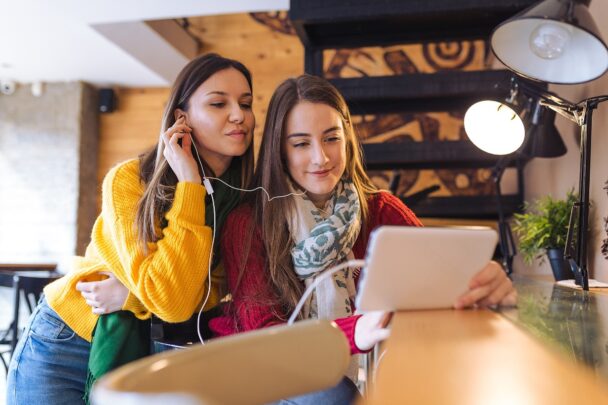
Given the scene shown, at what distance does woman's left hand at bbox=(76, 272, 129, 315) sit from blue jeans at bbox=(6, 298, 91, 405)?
0.13m

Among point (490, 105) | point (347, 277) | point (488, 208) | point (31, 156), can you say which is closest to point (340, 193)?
point (347, 277)

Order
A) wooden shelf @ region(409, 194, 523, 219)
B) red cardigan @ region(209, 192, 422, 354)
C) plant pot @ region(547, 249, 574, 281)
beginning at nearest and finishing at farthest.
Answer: red cardigan @ region(209, 192, 422, 354) → plant pot @ region(547, 249, 574, 281) → wooden shelf @ region(409, 194, 523, 219)

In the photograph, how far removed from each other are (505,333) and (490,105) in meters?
1.34

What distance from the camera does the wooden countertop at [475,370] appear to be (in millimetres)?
442

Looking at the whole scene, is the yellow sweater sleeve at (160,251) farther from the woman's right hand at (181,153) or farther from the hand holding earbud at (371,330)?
the hand holding earbud at (371,330)

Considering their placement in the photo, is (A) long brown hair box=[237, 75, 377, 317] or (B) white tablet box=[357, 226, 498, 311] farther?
(A) long brown hair box=[237, 75, 377, 317]

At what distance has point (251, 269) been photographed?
140cm

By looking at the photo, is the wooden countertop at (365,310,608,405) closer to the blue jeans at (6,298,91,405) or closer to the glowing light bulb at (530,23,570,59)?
the glowing light bulb at (530,23,570,59)

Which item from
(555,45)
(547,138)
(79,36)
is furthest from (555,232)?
(79,36)

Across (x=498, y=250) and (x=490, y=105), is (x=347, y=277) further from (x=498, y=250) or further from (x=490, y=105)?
(x=498, y=250)

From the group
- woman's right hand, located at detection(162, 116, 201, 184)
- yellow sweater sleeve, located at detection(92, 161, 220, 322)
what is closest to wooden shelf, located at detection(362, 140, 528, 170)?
woman's right hand, located at detection(162, 116, 201, 184)

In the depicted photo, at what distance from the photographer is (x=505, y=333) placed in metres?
0.73

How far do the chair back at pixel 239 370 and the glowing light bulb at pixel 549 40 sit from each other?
1033 mm

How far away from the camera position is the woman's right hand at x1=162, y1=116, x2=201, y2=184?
1534 millimetres
